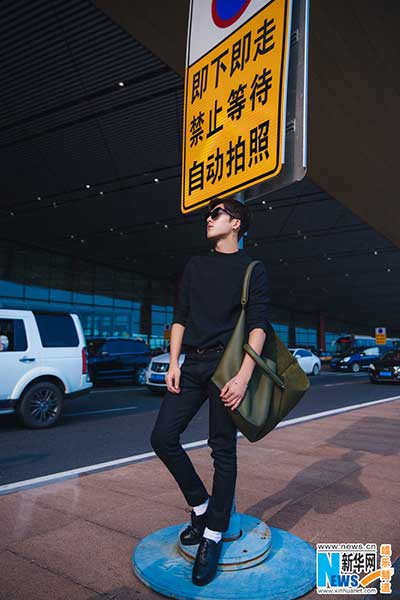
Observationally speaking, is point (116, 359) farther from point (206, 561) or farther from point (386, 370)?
point (206, 561)

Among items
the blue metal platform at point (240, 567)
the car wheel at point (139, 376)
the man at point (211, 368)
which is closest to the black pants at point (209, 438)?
the man at point (211, 368)

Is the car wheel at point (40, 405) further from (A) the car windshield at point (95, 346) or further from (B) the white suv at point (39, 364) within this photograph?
(A) the car windshield at point (95, 346)

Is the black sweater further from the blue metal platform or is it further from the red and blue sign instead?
the red and blue sign

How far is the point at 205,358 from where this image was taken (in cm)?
241

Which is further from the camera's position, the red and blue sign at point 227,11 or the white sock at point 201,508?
the red and blue sign at point 227,11

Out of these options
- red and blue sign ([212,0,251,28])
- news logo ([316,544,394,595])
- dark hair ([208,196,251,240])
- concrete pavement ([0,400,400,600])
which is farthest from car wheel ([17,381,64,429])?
red and blue sign ([212,0,251,28])

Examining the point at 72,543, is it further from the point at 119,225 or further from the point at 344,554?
the point at 119,225

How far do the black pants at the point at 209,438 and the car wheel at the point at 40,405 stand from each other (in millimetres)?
5786

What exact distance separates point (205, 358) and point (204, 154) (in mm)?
1307

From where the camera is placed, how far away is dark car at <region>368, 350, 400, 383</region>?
1808 centimetres

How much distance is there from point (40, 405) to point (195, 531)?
585cm

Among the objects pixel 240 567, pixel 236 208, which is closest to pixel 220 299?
pixel 236 208

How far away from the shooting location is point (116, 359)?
16.1 m

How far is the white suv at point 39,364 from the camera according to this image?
750cm
